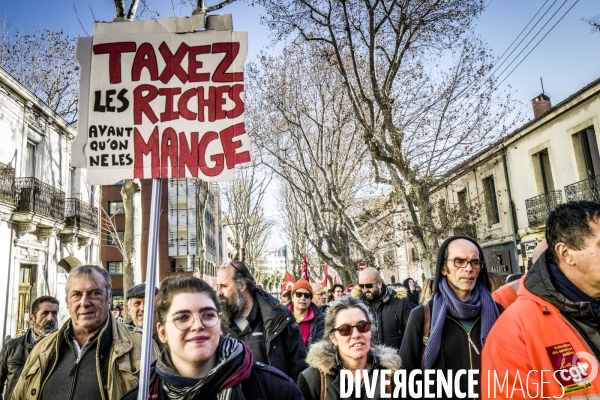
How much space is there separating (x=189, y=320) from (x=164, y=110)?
1325 mm

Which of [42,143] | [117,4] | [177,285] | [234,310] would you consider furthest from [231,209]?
[177,285]

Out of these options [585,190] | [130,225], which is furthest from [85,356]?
[585,190]

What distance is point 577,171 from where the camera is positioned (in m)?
17.8

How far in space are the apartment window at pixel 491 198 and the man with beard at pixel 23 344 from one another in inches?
872

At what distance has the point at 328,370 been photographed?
2.90 meters

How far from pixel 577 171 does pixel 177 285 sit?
64.2 ft

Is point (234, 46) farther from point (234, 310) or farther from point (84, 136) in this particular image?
point (234, 310)

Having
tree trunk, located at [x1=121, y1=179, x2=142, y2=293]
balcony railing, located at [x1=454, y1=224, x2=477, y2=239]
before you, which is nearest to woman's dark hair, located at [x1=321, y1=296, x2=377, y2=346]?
tree trunk, located at [x1=121, y1=179, x2=142, y2=293]

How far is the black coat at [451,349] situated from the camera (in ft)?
10.1

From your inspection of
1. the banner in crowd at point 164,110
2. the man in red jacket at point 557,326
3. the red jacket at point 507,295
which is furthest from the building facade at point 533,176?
the banner in crowd at point 164,110

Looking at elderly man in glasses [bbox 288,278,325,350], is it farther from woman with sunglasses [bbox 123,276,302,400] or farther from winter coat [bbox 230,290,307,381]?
woman with sunglasses [bbox 123,276,302,400]

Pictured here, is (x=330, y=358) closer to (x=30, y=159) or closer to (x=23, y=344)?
(x=23, y=344)

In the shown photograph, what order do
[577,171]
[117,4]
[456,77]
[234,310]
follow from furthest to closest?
[577,171]
[456,77]
[117,4]
[234,310]

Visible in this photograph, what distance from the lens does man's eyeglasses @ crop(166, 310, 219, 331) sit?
2109mm
